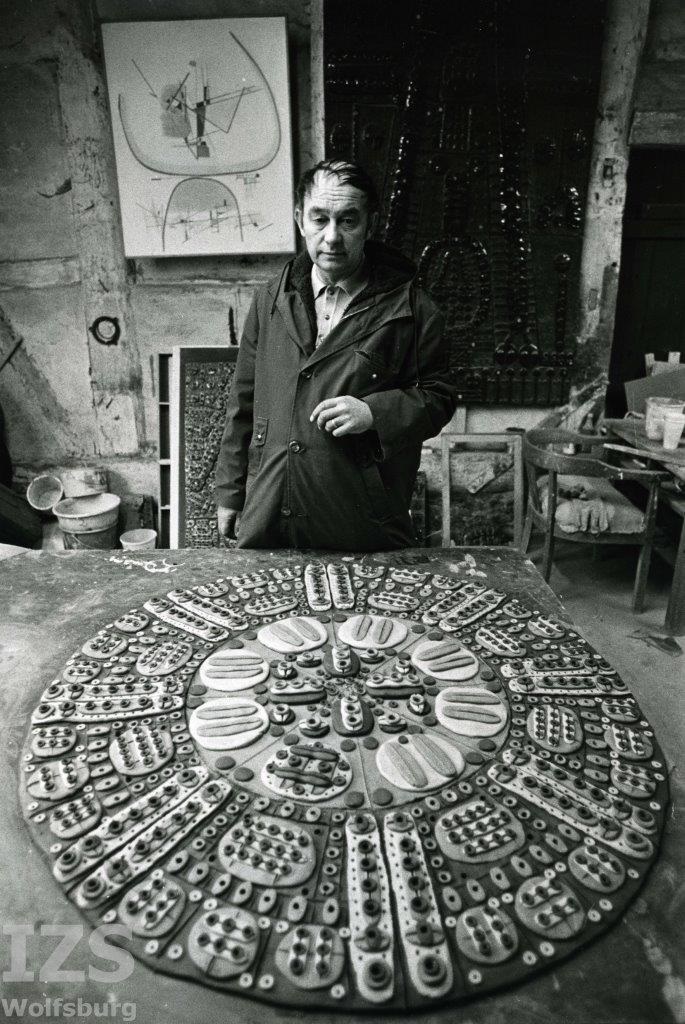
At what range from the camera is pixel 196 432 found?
14.6 feet

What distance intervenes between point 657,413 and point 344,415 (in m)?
2.70

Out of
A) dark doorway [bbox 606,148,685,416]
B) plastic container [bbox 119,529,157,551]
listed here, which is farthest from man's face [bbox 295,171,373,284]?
dark doorway [bbox 606,148,685,416]

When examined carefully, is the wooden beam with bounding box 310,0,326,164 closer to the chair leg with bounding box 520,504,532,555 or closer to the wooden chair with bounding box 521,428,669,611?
the wooden chair with bounding box 521,428,669,611

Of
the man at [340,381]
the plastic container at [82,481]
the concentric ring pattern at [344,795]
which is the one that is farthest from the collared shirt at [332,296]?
the plastic container at [82,481]

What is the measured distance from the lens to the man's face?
2283 millimetres

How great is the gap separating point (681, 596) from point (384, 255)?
2651 millimetres

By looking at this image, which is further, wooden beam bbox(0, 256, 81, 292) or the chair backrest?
wooden beam bbox(0, 256, 81, 292)

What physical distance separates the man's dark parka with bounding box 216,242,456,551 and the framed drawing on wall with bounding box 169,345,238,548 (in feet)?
6.12

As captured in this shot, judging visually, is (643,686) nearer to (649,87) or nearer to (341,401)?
(341,401)

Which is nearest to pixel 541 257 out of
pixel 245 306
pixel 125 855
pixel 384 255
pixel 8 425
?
pixel 245 306

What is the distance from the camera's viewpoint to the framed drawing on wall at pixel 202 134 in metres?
4.01

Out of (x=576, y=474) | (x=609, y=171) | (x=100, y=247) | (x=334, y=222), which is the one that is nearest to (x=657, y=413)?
(x=576, y=474)

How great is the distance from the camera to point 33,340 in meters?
4.73

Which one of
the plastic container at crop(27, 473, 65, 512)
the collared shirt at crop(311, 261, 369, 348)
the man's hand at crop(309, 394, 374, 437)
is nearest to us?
the man's hand at crop(309, 394, 374, 437)
